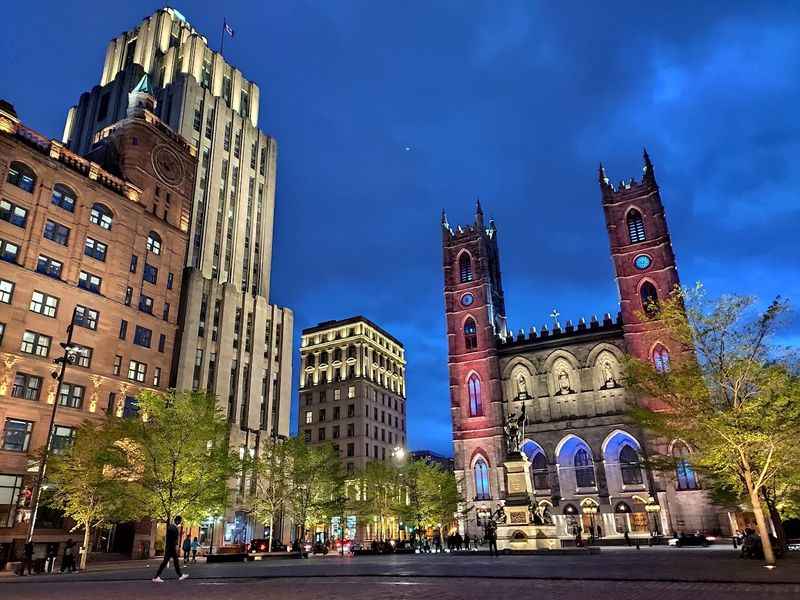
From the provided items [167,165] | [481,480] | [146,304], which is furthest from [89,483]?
[481,480]

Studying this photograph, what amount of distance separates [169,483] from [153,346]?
78.4 ft

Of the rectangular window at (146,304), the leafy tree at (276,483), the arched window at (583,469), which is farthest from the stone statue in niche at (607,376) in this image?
the rectangular window at (146,304)

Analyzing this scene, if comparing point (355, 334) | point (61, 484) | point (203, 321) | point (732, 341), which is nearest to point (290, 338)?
point (203, 321)

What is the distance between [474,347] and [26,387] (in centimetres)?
5487

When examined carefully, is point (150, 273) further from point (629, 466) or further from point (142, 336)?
point (629, 466)

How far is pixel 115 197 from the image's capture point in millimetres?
52281

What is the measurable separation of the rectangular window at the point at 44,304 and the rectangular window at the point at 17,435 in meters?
8.71

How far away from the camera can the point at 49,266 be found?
45.8m

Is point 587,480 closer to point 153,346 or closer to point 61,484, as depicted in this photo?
point 153,346

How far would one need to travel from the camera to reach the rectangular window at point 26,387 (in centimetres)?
4084

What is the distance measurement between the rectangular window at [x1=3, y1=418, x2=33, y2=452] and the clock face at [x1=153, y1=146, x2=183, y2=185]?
29.8m

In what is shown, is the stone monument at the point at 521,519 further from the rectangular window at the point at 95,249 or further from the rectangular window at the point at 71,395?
the rectangular window at the point at 95,249

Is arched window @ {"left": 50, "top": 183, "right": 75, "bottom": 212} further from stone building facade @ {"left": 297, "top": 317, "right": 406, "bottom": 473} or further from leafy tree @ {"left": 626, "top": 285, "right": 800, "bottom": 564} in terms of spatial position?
stone building facade @ {"left": 297, "top": 317, "right": 406, "bottom": 473}

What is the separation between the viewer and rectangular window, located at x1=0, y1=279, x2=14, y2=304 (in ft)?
137
